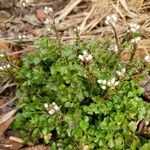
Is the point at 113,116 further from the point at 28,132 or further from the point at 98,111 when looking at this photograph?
the point at 28,132

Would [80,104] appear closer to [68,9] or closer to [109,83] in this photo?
[109,83]

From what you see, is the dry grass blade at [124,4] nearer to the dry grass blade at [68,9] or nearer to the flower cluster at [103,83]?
the dry grass blade at [68,9]

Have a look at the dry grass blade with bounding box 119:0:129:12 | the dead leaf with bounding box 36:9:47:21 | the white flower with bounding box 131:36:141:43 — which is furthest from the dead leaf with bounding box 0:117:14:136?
the dry grass blade with bounding box 119:0:129:12

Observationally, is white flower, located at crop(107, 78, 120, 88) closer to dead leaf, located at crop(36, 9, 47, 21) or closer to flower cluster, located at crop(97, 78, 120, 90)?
flower cluster, located at crop(97, 78, 120, 90)

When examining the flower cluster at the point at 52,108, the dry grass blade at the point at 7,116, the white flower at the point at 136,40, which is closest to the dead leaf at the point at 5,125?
the dry grass blade at the point at 7,116

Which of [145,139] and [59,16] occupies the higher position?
[59,16]

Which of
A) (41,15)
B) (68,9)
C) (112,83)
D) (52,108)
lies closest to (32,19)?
(41,15)

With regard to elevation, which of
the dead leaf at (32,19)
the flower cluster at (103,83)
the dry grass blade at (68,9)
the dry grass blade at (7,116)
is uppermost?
the dry grass blade at (68,9)

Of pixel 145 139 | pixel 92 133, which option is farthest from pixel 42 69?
pixel 145 139
